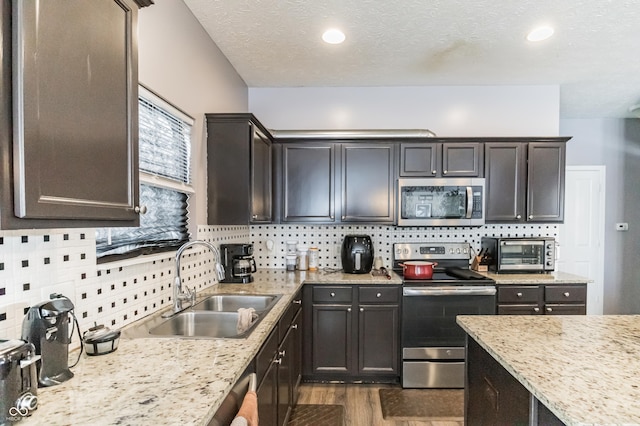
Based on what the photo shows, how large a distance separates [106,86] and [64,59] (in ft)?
0.52

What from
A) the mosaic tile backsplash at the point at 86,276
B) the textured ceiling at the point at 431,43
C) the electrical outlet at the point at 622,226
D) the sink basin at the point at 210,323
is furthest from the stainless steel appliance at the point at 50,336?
the electrical outlet at the point at 622,226

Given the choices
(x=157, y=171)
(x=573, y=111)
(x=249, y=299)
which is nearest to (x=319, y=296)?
(x=249, y=299)

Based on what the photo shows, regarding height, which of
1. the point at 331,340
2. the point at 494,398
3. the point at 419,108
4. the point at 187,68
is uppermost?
the point at 419,108

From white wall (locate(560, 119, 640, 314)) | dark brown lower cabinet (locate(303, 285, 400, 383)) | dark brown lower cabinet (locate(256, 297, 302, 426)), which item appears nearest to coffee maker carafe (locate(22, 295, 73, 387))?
dark brown lower cabinet (locate(256, 297, 302, 426))

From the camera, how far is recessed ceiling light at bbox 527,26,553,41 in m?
2.44

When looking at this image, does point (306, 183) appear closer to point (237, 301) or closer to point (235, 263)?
point (235, 263)

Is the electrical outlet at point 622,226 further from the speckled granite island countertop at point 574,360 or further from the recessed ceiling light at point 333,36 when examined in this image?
the recessed ceiling light at point 333,36

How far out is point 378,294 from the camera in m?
3.01

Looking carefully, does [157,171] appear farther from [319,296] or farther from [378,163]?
[378,163]

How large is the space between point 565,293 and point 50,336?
3504 millimetres

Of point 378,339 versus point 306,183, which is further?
point 306,183

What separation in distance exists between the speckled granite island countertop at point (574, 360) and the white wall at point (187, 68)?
1940 millimetres

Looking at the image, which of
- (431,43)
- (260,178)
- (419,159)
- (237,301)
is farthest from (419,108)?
(237,301)

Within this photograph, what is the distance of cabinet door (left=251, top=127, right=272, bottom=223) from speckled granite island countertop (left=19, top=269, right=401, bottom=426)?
1.31m
